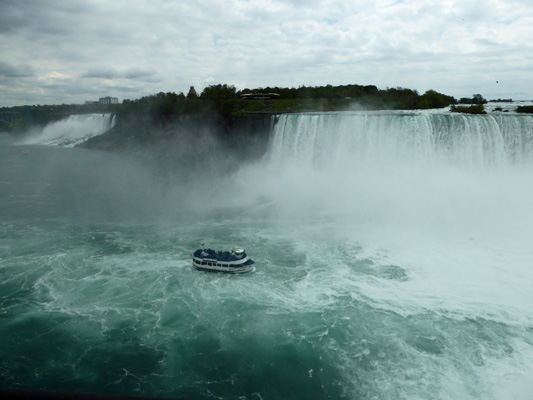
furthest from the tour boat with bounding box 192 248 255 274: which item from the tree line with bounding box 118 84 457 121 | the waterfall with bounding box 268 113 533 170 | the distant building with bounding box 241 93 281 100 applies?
the distant building with bounding box 241 93 281 100

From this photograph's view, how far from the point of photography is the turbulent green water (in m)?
13.3

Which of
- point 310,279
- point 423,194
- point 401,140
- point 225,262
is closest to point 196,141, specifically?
point 401,140

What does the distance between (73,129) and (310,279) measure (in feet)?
312

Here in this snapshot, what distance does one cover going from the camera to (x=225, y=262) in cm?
2027

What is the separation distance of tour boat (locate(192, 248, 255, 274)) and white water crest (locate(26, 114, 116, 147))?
75100 mm

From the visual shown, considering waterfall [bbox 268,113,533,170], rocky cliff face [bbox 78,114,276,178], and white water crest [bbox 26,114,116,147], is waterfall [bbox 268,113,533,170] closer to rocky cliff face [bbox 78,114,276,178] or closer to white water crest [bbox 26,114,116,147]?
rocky cliff face [bbox 78,114,276,178]

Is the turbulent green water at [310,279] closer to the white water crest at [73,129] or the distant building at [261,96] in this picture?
the distant building at [261,96]

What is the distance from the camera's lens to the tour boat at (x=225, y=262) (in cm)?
2030

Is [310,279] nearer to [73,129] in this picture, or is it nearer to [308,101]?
[308,101]

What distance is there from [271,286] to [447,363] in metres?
8.48

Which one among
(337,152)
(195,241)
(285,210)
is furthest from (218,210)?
(337,152)

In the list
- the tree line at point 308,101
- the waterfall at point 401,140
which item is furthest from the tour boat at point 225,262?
the tree line at point 308,101

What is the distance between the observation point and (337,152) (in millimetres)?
40344

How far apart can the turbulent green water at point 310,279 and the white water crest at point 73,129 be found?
5217cm
